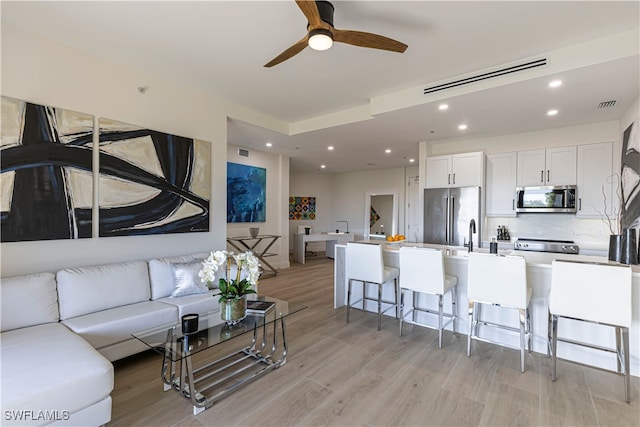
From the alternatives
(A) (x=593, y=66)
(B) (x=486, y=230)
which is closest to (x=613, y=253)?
(A) (x=593, y=66)

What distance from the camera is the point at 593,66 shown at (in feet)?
8.71

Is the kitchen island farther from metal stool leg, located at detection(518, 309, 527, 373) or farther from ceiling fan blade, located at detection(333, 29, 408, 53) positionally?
ceiling fan blade, located at detection(333, 29, 408, 53)

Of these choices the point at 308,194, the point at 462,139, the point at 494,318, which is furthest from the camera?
the point at 308,194

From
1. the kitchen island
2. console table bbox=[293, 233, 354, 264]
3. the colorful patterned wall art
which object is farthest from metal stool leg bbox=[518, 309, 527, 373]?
the colorful patterned wall art

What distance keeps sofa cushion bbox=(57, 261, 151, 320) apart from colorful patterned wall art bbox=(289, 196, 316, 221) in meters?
5.89

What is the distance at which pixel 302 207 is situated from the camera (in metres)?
9.08

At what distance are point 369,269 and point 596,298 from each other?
2.01m

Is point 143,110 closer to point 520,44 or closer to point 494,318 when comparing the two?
point 520,44

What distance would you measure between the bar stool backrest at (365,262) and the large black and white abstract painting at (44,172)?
284cm

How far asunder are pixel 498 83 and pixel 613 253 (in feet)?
6.47

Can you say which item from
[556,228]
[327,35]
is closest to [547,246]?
[556,228]

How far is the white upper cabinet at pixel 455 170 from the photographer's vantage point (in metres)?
4.87

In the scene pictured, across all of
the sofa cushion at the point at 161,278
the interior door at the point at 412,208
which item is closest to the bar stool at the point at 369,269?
the sofa cushion at the point at 161,278

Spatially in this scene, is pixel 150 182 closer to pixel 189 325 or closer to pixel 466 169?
pixel 189 325
